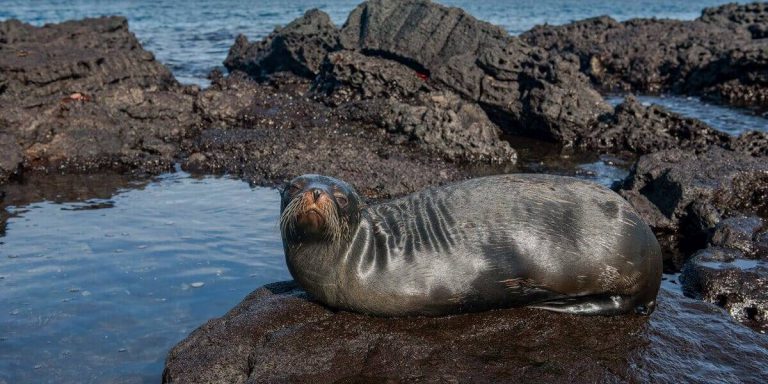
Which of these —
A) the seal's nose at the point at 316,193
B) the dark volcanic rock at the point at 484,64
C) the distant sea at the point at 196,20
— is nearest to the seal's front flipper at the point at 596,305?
the seal's nose at the point at 316,193

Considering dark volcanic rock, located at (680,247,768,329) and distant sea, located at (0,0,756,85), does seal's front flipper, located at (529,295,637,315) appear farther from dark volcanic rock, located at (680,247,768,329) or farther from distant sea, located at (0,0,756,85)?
distant sea, located at (0,0,756,85)

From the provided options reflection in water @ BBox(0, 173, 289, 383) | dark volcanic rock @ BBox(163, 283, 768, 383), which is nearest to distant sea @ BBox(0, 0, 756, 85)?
reflection in water @ BBox(0, 173, 289, 383)

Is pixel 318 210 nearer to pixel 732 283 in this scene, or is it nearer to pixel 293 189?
pixel 293 189

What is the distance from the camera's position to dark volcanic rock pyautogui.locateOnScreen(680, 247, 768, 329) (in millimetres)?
6727

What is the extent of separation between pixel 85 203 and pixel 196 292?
3.98 m

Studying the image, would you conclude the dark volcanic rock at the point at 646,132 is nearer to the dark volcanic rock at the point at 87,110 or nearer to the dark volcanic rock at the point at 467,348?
the dark volcanic rock at the point at 87,110

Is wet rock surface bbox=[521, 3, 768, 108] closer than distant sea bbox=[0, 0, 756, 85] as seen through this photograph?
Yes

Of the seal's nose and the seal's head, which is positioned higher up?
the seal's nose

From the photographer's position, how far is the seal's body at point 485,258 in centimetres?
579

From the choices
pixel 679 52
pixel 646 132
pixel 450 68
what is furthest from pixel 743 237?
pixel 679 52

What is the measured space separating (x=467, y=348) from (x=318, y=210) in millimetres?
1397

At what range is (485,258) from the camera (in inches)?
231

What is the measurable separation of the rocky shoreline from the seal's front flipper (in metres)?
0.21

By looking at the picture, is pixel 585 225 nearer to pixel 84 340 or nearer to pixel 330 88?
pixel 84 340
